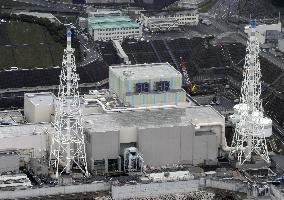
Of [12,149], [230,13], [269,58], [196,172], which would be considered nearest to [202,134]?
[196,172]

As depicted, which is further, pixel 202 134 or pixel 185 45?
pixel 185 45

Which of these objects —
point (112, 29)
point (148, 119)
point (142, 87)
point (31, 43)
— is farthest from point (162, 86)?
point (112, 29)

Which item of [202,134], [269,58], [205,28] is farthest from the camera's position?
[205,28]

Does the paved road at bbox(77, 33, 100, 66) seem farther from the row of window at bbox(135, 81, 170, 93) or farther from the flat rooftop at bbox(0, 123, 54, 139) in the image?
the flat rooftop at bbox(0, 123, 54, 139)

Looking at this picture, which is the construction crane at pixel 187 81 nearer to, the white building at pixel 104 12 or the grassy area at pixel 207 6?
the white building at pixel 104 12

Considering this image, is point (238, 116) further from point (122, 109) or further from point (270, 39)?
point (270, 39)

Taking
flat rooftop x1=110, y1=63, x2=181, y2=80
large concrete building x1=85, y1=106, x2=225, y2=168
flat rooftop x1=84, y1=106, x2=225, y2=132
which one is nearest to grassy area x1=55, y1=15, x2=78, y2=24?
flat rooftop x1=110, y1=63, x2=181, y2=80
